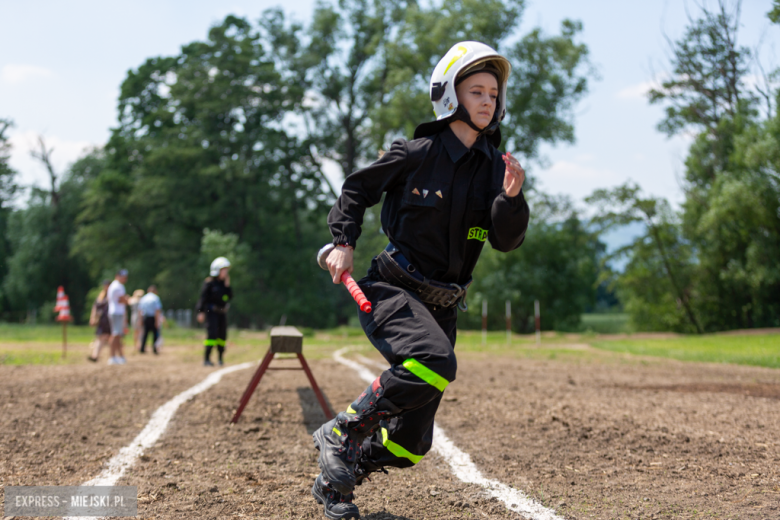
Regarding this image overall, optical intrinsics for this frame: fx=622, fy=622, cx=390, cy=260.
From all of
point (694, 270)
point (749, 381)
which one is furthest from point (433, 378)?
point (694, 270)

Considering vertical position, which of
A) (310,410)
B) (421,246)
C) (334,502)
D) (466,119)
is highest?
(466,119)

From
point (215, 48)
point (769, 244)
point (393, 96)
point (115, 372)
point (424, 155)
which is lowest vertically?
point (115, 372)

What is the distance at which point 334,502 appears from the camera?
3.13 metres

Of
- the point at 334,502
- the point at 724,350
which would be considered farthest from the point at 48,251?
the point at 334,502

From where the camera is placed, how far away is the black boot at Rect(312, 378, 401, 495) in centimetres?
303

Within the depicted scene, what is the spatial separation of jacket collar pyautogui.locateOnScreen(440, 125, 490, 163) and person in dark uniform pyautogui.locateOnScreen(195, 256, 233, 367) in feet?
31.7

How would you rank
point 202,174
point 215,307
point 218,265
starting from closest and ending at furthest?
point 215,307
point 218,265
point 202,174

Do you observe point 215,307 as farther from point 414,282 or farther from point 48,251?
point 48,251

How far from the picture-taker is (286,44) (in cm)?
4703

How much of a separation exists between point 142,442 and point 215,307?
24.3 feet

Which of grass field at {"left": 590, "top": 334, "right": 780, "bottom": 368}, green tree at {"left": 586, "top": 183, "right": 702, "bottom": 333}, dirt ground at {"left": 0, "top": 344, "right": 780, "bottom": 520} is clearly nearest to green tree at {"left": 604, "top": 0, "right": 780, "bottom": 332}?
green tree at {"left": 586, "top": 183, "right": 702, "bottom": 333}

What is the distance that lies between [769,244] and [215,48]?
3673 centimetres

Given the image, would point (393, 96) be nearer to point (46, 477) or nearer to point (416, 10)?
point (416, 10)

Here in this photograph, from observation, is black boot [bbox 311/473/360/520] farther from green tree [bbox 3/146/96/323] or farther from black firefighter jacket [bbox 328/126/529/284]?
green tree [bbox 3/146/96/323]
